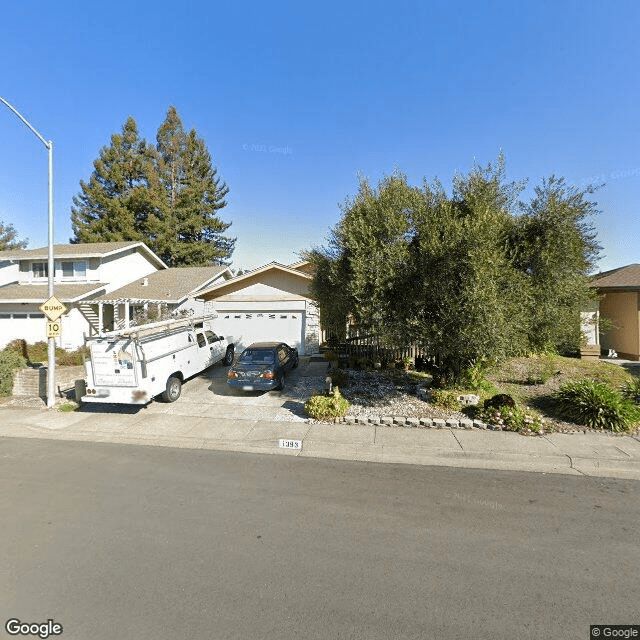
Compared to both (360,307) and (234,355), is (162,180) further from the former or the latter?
(360,307)

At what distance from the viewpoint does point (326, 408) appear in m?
8.41

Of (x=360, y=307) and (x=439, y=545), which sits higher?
(x=360, y=307)

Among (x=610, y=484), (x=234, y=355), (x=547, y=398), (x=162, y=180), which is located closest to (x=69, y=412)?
(x=234, y=355)

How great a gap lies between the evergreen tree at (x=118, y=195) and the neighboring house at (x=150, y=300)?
492 inches

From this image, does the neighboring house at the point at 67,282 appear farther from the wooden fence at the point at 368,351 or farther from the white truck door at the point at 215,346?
the wooden fence at the point at 368,351

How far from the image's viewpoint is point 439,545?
3842 millimetres

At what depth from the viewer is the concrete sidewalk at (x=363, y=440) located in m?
6.14

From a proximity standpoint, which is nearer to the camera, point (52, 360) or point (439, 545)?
point (439, 545)

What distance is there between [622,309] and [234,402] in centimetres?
1613

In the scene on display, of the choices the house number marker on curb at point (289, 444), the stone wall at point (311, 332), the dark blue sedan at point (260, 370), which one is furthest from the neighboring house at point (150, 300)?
the house number marker on curb at point (289, 444)

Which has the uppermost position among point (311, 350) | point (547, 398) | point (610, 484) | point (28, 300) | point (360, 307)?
point (28, 300)

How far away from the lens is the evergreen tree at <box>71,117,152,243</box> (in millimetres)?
31000

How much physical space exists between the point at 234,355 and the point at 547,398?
38.5 feet
